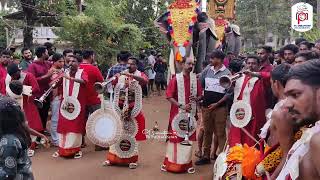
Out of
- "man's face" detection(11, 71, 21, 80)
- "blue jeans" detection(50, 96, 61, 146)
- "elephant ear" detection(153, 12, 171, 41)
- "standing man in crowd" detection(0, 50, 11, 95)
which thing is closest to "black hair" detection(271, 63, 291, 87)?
"man's face" detection(11, 71, 21, 80)

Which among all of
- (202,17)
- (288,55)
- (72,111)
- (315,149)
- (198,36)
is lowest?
(72,111)

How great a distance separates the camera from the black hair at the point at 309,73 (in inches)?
70.3

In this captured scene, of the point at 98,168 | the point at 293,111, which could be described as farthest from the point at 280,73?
the point at 98,168

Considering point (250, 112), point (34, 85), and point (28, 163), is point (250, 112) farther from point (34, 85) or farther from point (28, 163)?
point (34, 85)

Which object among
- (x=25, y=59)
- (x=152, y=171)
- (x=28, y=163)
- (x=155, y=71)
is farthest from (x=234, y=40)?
(x=28, y=163)

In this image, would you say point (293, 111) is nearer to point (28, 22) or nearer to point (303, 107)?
point (303, 107)

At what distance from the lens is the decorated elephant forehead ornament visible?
7578mm

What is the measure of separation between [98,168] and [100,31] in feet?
21.8

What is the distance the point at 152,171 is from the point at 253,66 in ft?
6.23

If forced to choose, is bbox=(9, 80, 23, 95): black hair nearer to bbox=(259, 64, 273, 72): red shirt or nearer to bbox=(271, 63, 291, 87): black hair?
bbox=(259, 64, 273, 72): red shirt

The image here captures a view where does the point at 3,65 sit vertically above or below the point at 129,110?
above

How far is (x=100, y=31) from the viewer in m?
11.8

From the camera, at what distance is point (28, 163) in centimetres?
305

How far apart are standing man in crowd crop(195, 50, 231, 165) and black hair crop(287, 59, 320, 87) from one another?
11.5 feet
